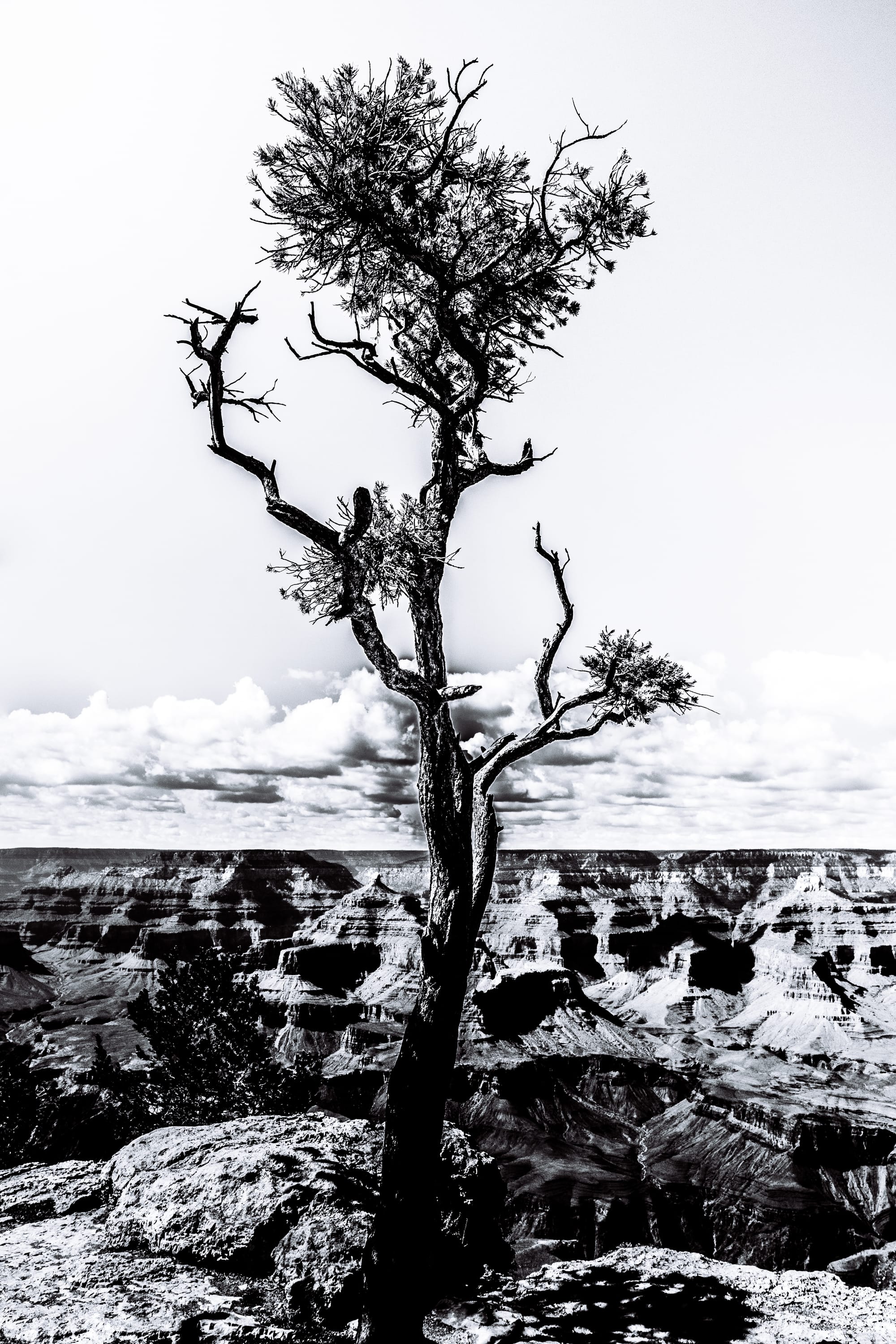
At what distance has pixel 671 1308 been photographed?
1234 centimetres

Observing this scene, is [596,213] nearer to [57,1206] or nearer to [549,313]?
[549,313]

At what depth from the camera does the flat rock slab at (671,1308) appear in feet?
37.1

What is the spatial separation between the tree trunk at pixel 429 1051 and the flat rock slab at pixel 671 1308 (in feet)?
4.47

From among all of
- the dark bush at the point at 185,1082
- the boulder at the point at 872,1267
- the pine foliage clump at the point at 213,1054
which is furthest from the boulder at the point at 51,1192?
the boulder at the point at 872,1267

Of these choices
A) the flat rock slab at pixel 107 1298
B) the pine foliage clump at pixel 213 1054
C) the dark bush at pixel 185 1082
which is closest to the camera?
the flat rock slab at pixel 107 1298

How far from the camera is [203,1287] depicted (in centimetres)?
1137

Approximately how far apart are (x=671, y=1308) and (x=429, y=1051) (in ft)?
20.3

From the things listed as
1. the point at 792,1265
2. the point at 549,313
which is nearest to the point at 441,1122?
the point at 549,313

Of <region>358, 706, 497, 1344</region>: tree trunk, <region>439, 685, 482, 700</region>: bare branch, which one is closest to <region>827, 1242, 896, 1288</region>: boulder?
<region>358, 706, 497, 1344</region>: tree trunk

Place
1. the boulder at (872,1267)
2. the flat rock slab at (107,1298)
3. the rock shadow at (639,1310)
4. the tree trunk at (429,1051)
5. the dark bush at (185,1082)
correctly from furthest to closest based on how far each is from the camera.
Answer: the boulder at (872,1267), the dark bush at (185,1082), the rock shadow at (639,1310), the flat rock slab at (107,1298), the tree trunk at (429,1051)

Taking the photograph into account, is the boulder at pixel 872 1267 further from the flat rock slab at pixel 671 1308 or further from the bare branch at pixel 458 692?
the bare branch at pixel 458 692

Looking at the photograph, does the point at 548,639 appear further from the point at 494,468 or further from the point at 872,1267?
the point at 872,1267

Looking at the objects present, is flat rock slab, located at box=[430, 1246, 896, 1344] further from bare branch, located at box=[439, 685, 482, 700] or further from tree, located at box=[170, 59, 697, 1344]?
bare branch, located at box=[439, 685, 482, 700]

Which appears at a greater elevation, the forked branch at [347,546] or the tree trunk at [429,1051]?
the forked branch at [347,546]
